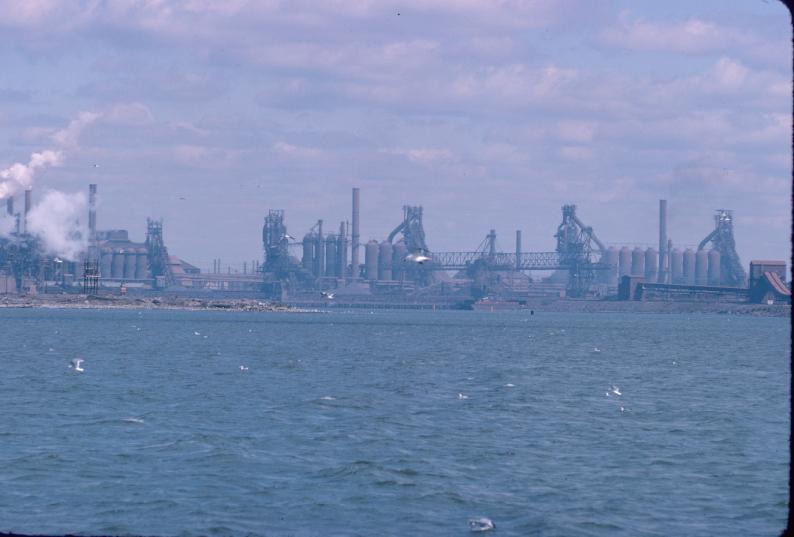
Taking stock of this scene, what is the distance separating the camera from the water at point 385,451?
25172 mm

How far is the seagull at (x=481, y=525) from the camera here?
23.9 metres

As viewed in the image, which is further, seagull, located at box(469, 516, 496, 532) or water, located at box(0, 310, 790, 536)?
water, located at box(0, 310, 790, 536)

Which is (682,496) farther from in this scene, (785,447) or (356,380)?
(356,380)

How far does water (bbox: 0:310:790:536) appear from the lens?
82.6 feet

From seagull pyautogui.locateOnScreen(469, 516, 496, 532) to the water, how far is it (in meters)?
0.23

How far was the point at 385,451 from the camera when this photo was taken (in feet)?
110

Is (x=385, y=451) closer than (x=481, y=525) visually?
No

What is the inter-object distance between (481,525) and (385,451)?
32.0 feet

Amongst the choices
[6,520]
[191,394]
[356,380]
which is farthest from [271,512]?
[356,380]

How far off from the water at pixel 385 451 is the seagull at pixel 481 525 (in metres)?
0.23

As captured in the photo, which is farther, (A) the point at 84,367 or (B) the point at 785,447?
(A) the point at 84,367

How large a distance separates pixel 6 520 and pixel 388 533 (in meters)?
7.31

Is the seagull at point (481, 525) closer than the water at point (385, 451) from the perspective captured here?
Yes

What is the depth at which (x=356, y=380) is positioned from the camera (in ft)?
193
